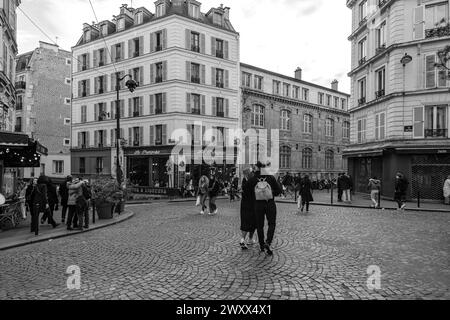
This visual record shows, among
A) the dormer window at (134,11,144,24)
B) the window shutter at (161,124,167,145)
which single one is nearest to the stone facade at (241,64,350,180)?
the window shutter at (161,124,167,145)

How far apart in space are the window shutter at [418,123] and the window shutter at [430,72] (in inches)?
59.4

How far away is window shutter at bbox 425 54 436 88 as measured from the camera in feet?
61.2

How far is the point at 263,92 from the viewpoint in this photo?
34.6 meters

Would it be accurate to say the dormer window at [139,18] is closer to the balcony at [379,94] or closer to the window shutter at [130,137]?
the window shutter at [130,137]

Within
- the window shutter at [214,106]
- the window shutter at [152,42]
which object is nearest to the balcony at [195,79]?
the window shutter at [214,106]

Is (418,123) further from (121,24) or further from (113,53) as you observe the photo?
(121,24)

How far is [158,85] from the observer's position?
29.9 metres

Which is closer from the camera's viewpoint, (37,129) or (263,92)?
(263,92)

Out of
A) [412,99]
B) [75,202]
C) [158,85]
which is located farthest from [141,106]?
[75,202]

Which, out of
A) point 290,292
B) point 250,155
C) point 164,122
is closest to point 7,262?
point 290,292

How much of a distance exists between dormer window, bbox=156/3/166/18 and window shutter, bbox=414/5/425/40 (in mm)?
21397

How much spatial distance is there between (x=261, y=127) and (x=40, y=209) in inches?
1100

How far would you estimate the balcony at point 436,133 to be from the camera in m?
18.4
